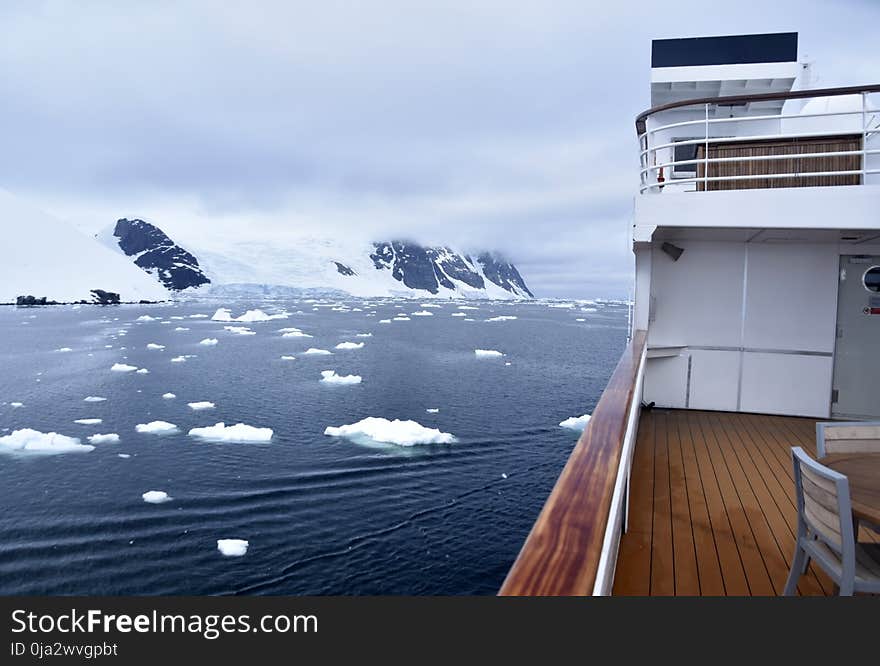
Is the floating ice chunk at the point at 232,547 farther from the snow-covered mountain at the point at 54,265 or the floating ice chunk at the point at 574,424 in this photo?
the snow-covered mountain at the point at 54,265

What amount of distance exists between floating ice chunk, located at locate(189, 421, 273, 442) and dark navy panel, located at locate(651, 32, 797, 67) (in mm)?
11048

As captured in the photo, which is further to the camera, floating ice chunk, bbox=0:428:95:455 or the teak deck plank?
floating ice chunk, bbox=0:428:95:455

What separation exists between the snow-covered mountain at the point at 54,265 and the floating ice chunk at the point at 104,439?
234 feet

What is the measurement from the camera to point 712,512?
3.04 metres

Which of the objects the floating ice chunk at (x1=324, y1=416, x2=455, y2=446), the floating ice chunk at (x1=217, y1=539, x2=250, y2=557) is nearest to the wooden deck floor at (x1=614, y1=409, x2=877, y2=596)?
the floating ice chunk at (x1=217, y1=539, x2=250, y2=557)

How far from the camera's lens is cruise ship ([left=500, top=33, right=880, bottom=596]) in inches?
106

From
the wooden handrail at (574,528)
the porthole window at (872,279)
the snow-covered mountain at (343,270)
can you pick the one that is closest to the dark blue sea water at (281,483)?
the porthole window at (872,279)

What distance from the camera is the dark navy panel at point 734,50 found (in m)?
8.02

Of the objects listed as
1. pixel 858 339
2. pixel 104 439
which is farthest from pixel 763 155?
pixel 104 439

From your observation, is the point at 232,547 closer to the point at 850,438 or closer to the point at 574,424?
the point at 850,438

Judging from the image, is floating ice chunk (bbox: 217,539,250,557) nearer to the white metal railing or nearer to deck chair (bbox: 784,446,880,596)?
the white metal railing

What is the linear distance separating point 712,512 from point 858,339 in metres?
2.97

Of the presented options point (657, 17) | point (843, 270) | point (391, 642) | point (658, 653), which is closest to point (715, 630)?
point (658, 653)

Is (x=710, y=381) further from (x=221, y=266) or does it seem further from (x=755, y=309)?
(x=221, y=266)
